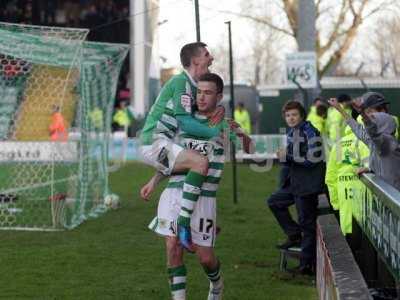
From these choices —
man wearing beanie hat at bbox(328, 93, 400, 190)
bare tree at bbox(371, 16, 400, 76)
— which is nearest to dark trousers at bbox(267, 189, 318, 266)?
man wearing beanie hat at bbox(328, 93, 400, 190)

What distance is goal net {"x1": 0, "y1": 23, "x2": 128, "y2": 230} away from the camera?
13.6 m

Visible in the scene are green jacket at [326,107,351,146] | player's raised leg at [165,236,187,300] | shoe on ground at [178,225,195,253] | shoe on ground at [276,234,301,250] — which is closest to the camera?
shoe on ground at [178,225,195,253]

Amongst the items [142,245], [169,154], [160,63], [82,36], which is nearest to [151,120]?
[169,154]

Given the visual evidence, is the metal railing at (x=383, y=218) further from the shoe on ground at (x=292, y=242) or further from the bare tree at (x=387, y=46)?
the bare tree at (x=387, y=46)

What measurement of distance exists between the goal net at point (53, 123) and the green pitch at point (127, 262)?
0.73m

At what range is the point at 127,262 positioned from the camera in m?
10.5

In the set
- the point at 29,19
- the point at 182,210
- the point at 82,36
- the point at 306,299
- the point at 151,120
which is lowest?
the point at 306,299

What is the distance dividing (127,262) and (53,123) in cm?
688

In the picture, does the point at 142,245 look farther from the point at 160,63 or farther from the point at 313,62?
the point at 160,63

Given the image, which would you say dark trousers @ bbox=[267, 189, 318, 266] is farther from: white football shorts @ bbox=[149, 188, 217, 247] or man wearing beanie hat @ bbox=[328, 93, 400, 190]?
white football shorts @ bbox=[149, 188, 217, 247]

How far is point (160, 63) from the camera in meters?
43.2

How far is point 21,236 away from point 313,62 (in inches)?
365

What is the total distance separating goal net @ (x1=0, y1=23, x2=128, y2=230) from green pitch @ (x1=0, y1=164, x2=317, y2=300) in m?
0.73

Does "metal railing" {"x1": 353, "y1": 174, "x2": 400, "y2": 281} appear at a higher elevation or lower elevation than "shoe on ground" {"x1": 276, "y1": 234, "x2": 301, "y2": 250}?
higher
